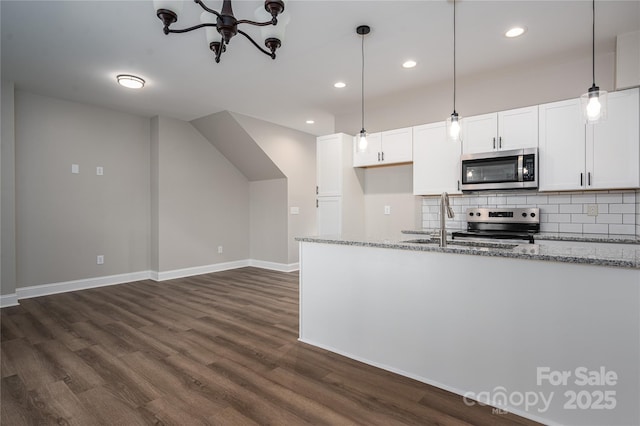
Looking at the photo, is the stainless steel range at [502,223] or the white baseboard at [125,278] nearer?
the stainless steel range at [502,223]

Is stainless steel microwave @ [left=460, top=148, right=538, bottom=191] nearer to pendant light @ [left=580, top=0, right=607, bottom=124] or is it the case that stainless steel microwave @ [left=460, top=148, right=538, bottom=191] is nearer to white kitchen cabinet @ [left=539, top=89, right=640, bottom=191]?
white kitchen cabinet @ [left=539, top=89, right=640, bottom=191]

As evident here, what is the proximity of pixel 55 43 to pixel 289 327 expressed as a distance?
3.44m

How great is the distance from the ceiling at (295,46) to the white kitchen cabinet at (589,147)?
1.96 ft

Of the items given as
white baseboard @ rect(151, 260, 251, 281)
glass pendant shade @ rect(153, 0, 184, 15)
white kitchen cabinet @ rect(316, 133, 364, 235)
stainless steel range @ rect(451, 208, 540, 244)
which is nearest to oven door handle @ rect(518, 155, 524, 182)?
stainless steel range @ rect(451, 208, 540, 244)

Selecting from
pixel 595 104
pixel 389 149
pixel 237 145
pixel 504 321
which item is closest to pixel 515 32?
pixel 595 104

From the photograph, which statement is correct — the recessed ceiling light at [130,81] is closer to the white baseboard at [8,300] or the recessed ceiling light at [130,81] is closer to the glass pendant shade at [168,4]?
Answer: the glass pendant shade at [168,4]

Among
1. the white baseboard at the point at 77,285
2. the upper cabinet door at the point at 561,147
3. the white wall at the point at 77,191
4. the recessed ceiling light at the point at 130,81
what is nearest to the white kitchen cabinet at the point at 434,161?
the upper cabinet door at the point at 561,147

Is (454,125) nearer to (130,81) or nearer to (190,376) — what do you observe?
(190,376)

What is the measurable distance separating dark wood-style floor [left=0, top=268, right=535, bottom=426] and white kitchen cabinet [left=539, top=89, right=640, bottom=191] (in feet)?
7.83

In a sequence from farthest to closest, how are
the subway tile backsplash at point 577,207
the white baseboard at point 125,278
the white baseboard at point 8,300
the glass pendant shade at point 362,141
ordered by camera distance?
the white baseboard at point 125,278 < the white baseboard at point 8,300 < the subway tile backsplash at point 577,207 < the glass pendant shade at point 362,141

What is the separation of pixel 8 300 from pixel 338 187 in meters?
4.23

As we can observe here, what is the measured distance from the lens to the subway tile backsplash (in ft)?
10.4

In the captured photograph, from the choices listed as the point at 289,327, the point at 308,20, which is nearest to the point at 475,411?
the point at 289,327

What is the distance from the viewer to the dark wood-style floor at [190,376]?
1.90 meters
